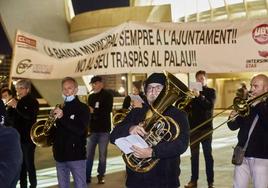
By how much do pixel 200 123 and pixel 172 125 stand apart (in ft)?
13.6

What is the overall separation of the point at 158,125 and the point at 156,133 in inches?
2.8

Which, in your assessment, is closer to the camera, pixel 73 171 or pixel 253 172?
pixel 253 172

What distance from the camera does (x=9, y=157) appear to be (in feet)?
7.64

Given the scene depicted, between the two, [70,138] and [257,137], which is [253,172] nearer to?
[257,137]

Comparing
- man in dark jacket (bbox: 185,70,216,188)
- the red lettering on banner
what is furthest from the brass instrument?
man in dark jacket (bbox: 185,70,216,188)

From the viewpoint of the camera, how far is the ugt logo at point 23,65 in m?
6.91

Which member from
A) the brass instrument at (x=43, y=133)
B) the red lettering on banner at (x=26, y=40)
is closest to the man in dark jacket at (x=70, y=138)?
the brass instrument at (x=43, y=133)

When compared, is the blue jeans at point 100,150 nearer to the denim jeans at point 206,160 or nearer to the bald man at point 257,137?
the denim jeans at point 206,160

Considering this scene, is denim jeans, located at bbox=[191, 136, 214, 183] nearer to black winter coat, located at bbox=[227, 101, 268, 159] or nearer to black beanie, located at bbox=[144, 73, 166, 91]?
black winter coat, located at bbox=[227, 101, 268, 159]

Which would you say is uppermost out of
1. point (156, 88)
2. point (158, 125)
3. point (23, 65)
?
point (23, 65)

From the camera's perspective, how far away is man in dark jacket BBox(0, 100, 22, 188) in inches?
89.6

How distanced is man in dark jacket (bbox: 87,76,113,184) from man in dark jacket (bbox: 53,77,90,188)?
2.57m

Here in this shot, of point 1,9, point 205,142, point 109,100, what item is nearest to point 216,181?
point 205,142

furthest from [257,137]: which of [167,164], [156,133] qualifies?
[156,133]
